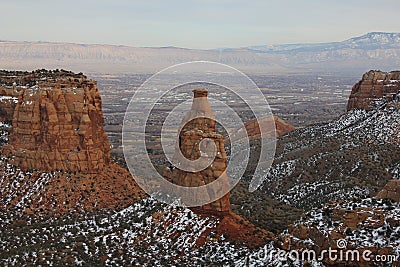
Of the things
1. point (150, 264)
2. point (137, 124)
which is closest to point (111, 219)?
point (150, 264)

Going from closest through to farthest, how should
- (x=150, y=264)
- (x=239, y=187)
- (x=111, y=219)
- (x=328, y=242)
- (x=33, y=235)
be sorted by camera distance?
1. (x=328, y=242)
2. (x=150, y=264)
3. (x=33, y=235)
4. (x=111, y=219)
5. (x=239, y=187)

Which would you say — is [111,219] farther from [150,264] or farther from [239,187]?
[239,187]

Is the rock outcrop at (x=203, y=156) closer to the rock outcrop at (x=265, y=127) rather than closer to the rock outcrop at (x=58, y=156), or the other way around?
the rock outcrop at (x=58, y=156)

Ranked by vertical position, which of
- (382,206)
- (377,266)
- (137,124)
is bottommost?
(137,124)

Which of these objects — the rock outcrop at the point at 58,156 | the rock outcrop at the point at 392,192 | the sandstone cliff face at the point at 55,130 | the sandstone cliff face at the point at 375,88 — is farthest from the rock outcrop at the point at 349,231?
the sandstone cliff face at the point at 375,88

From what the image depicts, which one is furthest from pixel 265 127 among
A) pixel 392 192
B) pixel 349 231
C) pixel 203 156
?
pixel 349 231
